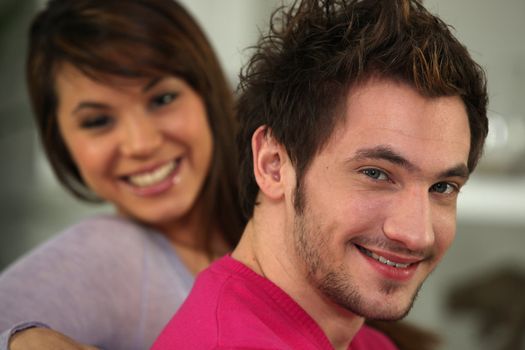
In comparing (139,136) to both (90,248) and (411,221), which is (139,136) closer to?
(90,248)

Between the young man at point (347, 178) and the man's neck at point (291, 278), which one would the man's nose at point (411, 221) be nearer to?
the young man at point (347, 178)

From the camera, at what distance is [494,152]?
372cm

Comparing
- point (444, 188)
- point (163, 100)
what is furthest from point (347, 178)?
point (163, 100)

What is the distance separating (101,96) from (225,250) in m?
0.46

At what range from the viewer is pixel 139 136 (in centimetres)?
165

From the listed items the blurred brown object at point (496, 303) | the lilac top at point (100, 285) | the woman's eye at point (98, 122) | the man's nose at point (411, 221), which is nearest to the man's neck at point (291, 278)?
the man's nose at point (411, 221)

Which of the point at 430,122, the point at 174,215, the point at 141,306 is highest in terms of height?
the point at 430,122

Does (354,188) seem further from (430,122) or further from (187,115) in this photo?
(187,115)

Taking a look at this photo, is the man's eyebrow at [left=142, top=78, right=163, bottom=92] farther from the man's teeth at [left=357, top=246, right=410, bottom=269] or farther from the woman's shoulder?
the man's teeth at [left=357, top=246, right=410, bottom=269]

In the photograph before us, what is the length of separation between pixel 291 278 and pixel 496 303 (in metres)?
2.89

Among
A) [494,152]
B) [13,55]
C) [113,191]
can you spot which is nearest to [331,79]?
[113,191]

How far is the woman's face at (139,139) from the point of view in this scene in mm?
1633

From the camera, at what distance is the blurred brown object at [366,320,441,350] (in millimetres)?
1650

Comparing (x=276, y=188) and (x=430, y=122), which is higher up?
(x=430, y=122)
